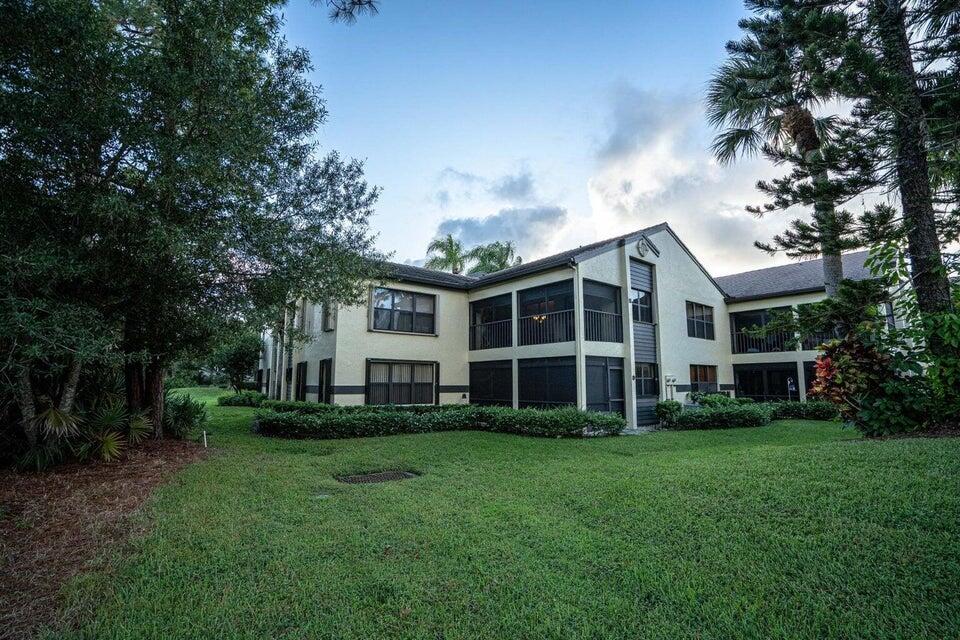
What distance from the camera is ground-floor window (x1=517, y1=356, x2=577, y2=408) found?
46.5 ft

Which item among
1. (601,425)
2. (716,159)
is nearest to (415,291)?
(601,425)

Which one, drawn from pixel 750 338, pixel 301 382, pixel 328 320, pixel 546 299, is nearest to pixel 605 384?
pixel 546 299

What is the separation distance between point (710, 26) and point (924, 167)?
5177mm

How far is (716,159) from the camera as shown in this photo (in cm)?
1351

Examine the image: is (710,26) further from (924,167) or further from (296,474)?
(296,474)

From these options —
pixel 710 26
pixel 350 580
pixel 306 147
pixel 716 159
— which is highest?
pixel 710 26

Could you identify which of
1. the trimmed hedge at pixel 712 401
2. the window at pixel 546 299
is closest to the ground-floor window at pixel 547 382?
the window at pixel 546 299

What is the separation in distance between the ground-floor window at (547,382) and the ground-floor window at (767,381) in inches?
439

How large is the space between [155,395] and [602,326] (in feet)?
41.7

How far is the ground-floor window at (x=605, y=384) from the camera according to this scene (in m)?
14.3

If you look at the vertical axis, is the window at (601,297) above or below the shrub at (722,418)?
above

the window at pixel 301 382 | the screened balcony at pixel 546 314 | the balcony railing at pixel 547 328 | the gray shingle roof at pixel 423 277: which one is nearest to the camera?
the balcony railing at pixel 547 328

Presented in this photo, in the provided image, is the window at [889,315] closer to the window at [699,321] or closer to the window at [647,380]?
the window at [699,321]

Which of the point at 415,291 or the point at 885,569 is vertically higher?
the point at 415,291
